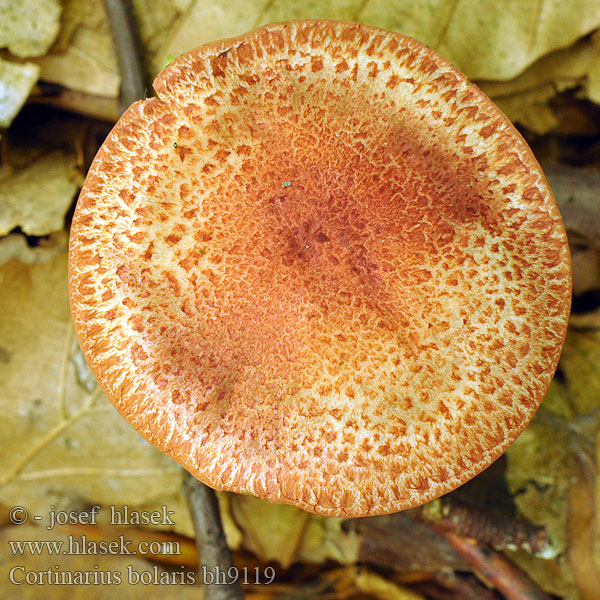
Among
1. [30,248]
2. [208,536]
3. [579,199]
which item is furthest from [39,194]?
[579,199]

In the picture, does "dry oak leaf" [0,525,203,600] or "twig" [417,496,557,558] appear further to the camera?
"dry oak leaf" [0,525,203,600]

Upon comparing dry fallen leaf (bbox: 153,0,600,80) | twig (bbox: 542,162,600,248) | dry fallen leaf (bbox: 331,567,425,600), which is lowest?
dry fallen leaf (bbox: 331,567,425,600)

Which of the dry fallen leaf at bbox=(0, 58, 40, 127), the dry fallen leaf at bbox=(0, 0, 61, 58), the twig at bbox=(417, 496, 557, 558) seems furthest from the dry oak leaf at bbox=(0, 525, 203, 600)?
the dry fallen leaf at bbox=(0, 0, 61, 58)

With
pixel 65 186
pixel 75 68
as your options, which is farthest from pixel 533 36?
pixel 65 186

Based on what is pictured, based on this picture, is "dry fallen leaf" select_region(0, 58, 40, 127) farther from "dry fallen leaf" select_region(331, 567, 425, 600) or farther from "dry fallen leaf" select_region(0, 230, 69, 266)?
"dry fallen leaf" select_region(331, 567, 425, 600)

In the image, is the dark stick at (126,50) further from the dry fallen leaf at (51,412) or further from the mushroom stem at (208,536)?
the mushroom stem at (208,536)

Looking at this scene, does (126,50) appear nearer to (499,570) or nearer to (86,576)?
(86,576)

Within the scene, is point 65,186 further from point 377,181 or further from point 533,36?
point 533,36

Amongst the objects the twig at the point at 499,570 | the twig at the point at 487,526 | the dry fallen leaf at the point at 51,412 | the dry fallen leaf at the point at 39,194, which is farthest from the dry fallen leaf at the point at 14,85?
the twig at the point at 499,570
